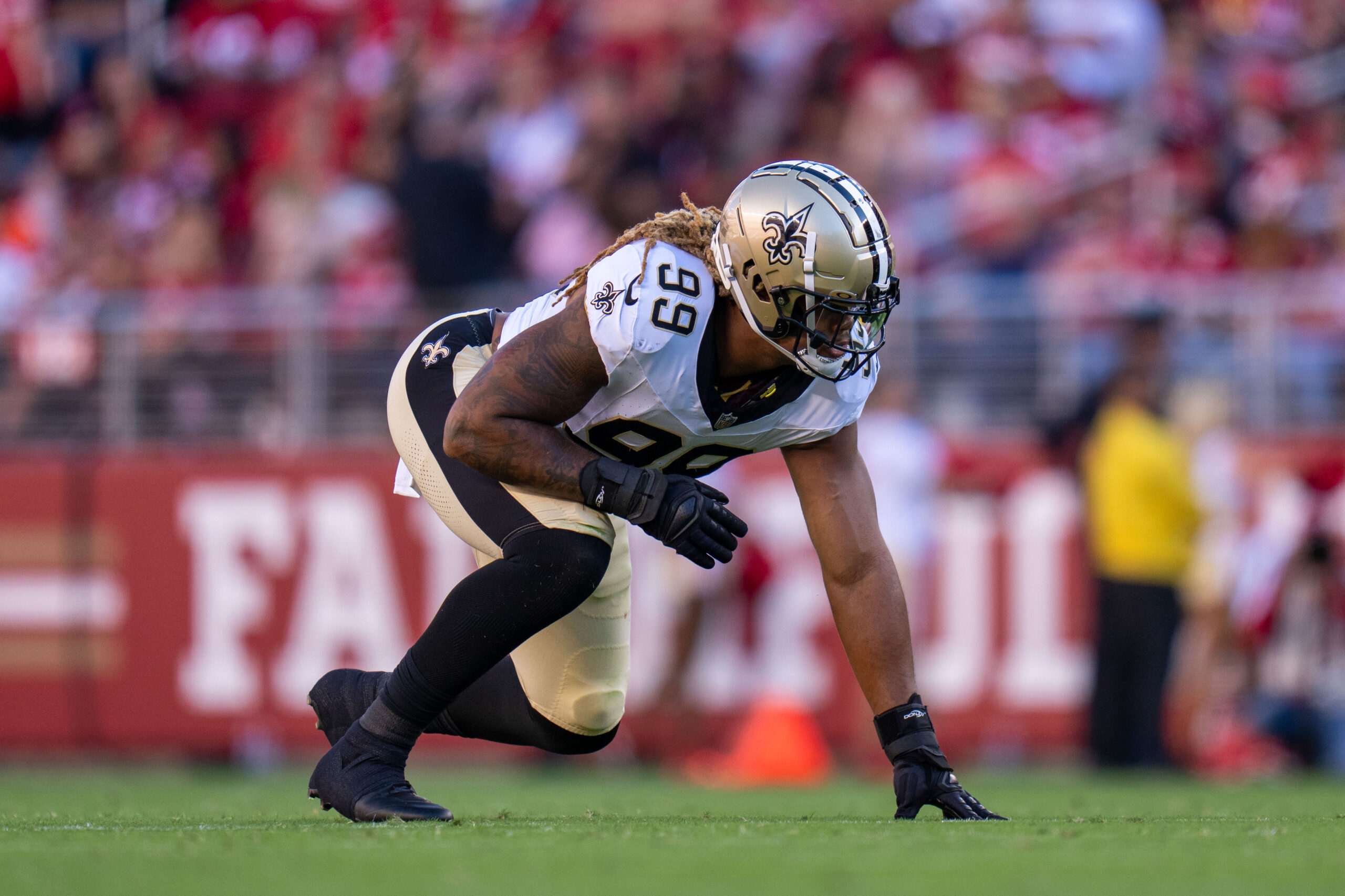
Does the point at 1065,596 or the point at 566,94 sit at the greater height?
the point at 566,94

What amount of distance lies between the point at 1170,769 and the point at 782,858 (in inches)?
215

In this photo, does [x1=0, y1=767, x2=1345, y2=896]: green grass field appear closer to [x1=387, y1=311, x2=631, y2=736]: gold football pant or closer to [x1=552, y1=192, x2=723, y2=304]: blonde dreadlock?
[x1=387, y1=311, x2=631, y2=736]: gold football pant

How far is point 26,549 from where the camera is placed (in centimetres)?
979

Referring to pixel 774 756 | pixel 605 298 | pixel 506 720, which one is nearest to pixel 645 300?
pixel 605 298

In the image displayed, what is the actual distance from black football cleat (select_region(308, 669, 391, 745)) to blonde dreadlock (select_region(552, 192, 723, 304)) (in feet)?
3.76

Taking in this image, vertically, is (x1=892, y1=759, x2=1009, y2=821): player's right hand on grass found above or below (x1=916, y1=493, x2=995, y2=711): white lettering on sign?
above

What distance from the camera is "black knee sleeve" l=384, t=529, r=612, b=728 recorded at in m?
4.27

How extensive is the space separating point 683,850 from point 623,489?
2.85 feet

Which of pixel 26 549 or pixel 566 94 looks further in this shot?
pixel 566 94

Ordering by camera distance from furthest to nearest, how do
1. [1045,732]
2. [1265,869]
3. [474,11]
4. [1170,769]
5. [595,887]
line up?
[474,11]
[1045,732]
[1170,769]
[1265,869]
[595,887]

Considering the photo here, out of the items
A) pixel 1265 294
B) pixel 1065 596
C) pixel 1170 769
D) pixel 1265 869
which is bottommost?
pixel 1170 769

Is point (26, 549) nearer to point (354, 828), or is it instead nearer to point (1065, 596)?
point (1065, 596)

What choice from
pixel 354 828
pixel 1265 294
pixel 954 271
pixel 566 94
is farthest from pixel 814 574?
pixel 354 828

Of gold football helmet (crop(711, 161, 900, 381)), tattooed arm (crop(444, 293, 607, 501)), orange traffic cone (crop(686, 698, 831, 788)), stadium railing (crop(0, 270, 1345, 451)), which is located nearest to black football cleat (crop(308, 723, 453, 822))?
tattooed arm (crop(444, 293, 607, 501))
